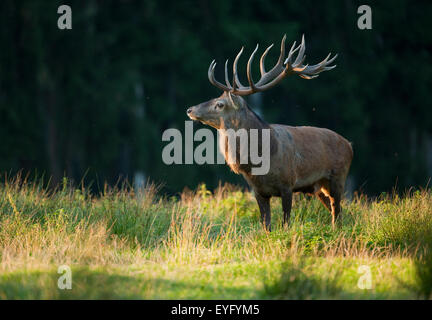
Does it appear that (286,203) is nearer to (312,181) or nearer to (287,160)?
(287,160)

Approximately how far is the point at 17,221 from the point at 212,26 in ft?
58.6

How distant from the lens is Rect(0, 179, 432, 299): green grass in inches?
246

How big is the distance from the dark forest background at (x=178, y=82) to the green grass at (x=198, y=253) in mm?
13004

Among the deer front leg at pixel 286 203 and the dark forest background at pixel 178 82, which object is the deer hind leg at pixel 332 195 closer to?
the deer front leg at pixel 286 203

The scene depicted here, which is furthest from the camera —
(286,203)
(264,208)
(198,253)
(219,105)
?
(219,105)

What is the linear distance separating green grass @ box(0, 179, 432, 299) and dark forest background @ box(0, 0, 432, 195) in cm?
1300

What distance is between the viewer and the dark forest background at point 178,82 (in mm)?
22516

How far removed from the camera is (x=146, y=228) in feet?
29.2

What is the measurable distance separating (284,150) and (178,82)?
54.3ft

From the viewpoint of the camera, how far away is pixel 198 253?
7562mm

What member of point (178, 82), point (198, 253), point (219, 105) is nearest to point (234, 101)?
point (219, 105)
